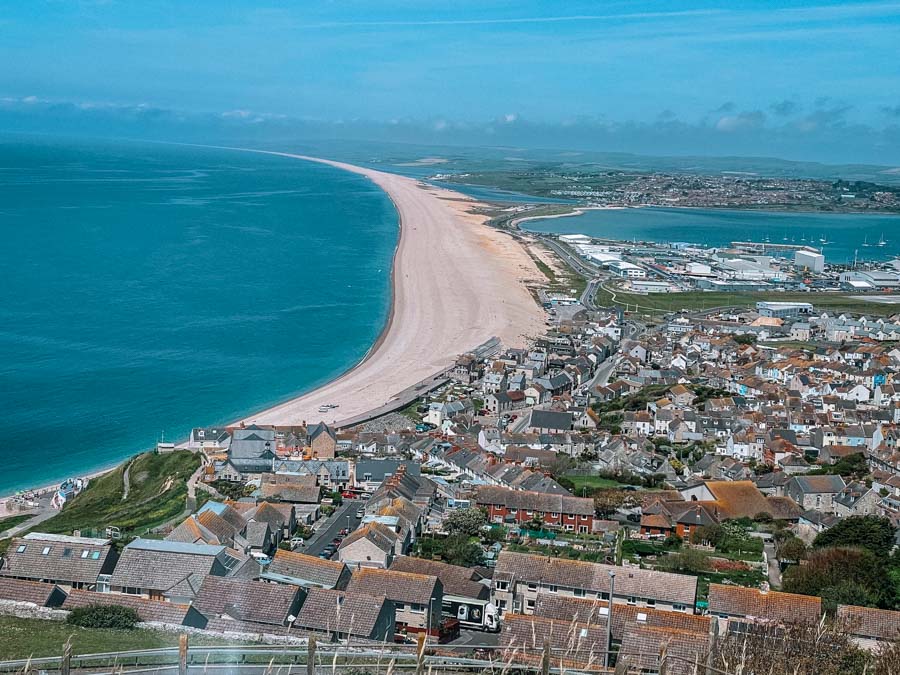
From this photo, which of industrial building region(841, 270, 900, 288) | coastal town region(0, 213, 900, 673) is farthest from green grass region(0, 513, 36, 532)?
industrial building region(841, 270, 900, 288)

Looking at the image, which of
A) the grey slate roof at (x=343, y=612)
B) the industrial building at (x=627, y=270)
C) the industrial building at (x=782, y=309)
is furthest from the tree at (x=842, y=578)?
the industrial building at (x=627, y=270)

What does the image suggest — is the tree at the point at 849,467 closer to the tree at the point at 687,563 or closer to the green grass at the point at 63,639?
the tree at the point at 687,563

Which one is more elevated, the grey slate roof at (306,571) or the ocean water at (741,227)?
the ocean water at (741,227)

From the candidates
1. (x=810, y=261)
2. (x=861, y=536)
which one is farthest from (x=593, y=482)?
(x=810, y=261)

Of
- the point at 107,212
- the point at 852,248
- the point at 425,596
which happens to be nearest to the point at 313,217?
the point at 107,212

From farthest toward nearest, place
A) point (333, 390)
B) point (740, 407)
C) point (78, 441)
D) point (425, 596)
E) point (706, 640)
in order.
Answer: point (333, 390)
point (740, 407)
point (78, 441)
point (425, 596)
point (706, 640)

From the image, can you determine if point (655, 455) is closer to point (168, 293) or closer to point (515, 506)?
point (515, 506)
